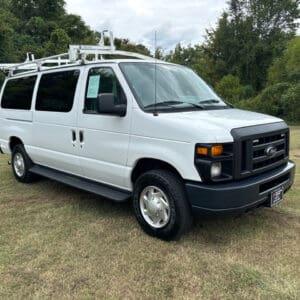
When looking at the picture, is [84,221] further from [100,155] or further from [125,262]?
[125,262]

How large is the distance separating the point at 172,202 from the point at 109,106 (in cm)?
129

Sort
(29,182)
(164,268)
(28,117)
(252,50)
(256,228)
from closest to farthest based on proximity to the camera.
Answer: (164,268) → (256,228) → (28,117) → (29,182) → (252,50)

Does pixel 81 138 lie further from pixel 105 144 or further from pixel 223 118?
pixel 223 118

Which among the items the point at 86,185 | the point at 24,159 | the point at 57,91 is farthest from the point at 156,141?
the point at 24,159

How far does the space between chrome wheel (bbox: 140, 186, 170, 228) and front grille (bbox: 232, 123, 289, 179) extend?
880 mm

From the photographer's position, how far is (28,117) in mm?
6320

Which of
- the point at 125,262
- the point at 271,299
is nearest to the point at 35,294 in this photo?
the point at 125,262

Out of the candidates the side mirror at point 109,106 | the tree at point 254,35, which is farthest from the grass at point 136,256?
the tree at point 254,35

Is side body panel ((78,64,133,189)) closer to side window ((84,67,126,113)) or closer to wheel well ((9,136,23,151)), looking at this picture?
side window ((84,67,126,113))

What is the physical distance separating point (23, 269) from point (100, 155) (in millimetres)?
1701

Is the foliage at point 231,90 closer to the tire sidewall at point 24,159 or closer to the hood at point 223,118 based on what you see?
the tire sidewall at point 24,159

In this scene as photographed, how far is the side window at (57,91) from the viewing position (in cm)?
530

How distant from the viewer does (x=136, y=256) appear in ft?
12.8

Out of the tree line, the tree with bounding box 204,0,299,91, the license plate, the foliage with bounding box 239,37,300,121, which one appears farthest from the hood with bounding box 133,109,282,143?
the tree with bounding box 204,0,299,91
